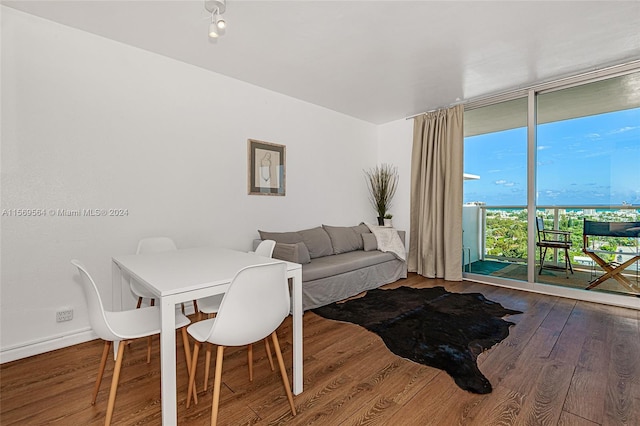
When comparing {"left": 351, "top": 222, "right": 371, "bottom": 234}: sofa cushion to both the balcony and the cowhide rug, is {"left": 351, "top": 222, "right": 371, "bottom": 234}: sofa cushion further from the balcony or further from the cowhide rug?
the balcony

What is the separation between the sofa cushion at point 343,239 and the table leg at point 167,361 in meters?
2.99

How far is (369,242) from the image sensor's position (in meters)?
4.48

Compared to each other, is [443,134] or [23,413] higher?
[443,134]

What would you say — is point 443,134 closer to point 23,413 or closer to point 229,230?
point 229,230

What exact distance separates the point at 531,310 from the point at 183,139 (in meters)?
4.08

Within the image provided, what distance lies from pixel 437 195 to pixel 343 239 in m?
1.56

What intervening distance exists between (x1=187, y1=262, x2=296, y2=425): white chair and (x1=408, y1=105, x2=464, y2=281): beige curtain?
3517 mm

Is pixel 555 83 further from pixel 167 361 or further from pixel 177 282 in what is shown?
pixel 167 361

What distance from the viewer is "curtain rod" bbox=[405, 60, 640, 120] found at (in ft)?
10.6

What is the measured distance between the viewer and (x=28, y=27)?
92.2 inches

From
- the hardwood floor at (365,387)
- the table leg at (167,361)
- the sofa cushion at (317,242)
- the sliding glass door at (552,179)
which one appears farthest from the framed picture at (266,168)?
the sliding glass door at (552,179)

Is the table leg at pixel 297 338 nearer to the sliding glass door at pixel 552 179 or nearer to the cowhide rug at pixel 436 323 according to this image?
the cowhide rug at pixel 436 323

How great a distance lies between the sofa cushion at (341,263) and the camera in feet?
10.9

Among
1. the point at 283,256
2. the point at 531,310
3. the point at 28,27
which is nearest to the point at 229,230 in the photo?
the point at 283,256
